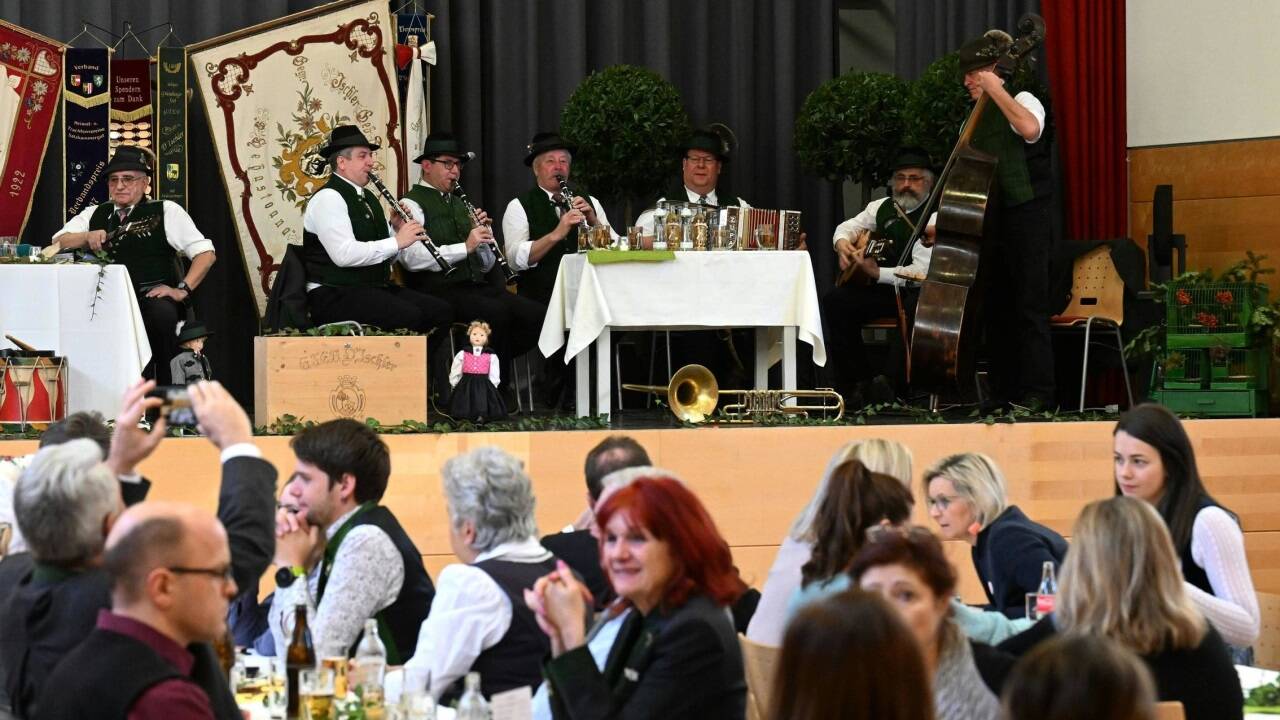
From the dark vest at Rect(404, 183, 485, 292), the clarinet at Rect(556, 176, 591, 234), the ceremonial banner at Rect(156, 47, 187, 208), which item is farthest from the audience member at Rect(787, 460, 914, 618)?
the ceremonial banner at Rect(156, 47, 187, 208)

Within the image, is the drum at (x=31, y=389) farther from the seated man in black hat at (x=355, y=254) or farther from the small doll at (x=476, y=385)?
the small doll at (x=476, y=385)

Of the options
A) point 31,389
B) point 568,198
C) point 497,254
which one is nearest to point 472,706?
point 31,389

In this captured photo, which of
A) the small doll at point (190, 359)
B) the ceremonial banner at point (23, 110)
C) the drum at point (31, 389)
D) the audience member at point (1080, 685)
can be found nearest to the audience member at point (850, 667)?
the audience member at point (1080, 685)

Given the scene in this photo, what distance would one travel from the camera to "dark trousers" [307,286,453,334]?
7.41m

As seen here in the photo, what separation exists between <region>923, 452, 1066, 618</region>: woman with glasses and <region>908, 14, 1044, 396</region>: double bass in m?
2.47

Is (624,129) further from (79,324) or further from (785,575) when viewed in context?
(785,575)

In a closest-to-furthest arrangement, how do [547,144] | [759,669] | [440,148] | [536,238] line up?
1. [759,669]
2. [440,148]
3. [536,238]
4. [547,144]

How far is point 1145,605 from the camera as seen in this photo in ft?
9.74

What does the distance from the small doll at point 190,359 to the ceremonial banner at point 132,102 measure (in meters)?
1.45

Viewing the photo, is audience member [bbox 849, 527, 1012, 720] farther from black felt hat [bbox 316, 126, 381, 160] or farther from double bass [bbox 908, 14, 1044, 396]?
black felt hat [bbox 316, 126, 381, 160]

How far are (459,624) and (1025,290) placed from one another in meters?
4.54

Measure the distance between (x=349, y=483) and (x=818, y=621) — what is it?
2036 millimetres

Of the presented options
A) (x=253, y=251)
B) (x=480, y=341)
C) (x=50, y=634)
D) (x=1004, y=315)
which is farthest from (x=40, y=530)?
(x=253, y=251)

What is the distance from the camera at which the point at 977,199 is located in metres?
6.97
